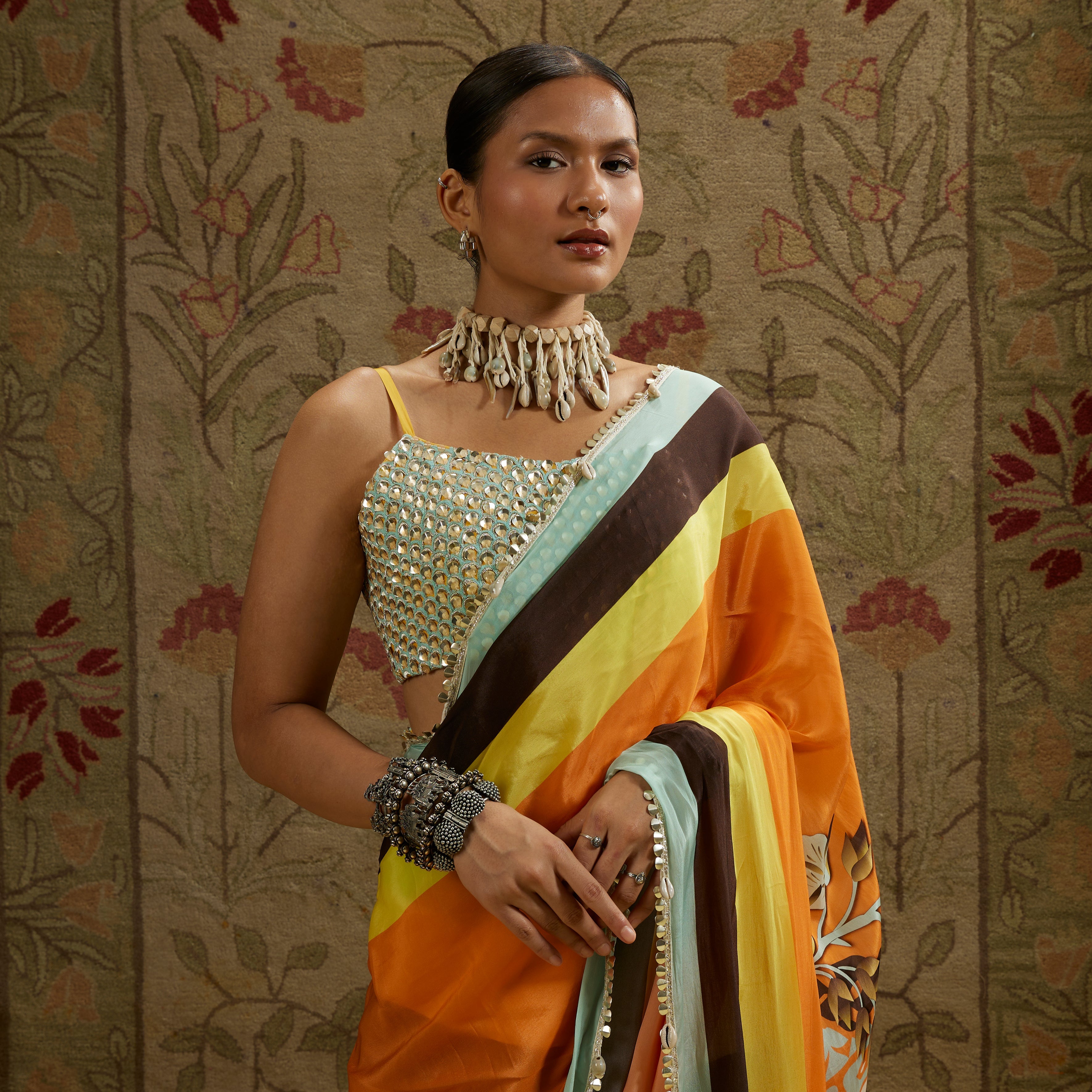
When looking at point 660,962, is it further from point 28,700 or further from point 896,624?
point 28,700

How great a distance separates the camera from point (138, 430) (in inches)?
61.6

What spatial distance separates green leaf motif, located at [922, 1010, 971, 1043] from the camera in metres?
1.60

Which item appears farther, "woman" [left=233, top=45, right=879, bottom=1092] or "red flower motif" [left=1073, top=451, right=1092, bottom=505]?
"red flower motif" [left=1073, top=451, right=1092, bottom=505]

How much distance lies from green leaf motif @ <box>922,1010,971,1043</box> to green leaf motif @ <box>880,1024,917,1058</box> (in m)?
0.02

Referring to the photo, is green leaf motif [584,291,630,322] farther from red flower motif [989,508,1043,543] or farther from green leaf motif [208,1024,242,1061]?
green leaf motif [208,1024,242,1061]

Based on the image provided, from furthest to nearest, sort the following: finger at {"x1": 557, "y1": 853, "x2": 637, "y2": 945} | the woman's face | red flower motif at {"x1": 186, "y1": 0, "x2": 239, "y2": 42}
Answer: red flower motif at {"x1": 186, "y1": 0, "x2": 239, "y2": 42} → the woman's face → finger at {"x1": 557, "y1": 853, "x2": 637, "y2": 945}

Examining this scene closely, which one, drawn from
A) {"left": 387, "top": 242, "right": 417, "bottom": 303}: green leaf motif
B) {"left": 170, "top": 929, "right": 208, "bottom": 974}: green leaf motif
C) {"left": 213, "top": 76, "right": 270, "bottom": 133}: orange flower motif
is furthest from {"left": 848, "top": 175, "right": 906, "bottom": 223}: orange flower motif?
{"left": 170, "top": 929, "right": 208, "bottom": 974}: green leaf motif

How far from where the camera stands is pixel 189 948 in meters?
1.59

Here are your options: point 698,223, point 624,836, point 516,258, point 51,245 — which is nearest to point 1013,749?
point 698,223

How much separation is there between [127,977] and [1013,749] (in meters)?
1.37

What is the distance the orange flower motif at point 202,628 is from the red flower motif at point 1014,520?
1.13 metres

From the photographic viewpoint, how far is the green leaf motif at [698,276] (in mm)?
1571

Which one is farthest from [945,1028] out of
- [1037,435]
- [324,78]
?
[324,78]

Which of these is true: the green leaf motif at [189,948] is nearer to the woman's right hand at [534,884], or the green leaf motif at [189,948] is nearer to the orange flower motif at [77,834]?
the orange flower motif at [77,834]
